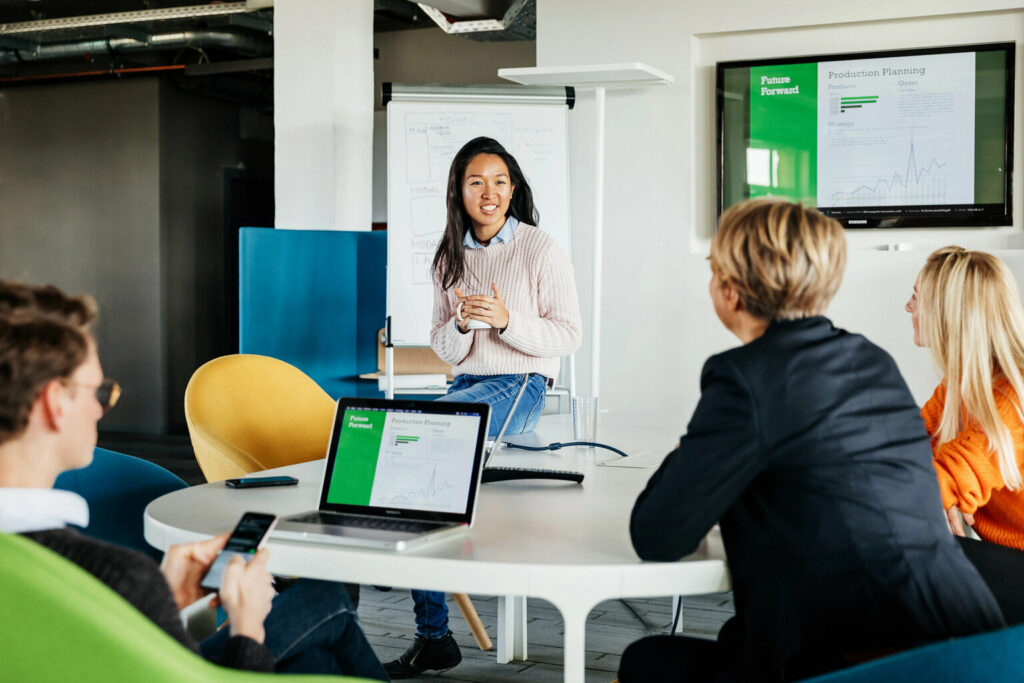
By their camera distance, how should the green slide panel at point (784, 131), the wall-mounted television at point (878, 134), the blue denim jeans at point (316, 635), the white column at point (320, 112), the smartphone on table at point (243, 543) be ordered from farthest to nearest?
the white column at point (320, 112)
the green slide panel at point (784, 131)
the wall-mounted television at point (878, 134)
the blue denim jeans at point (316, 635)
the smartphone on table at point (243, 543)

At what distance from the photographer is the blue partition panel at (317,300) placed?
527 centimetres

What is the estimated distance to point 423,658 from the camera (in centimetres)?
312

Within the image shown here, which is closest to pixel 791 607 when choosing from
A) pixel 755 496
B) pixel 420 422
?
pixel 755 496

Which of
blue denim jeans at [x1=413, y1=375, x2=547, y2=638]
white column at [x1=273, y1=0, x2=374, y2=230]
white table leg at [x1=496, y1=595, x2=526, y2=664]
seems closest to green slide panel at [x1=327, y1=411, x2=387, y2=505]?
blue denim jeans at [x1=413, y1=375, x2=547, y2=638]

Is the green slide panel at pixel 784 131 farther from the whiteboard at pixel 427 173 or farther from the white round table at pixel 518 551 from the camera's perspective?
the white round table at pixel 518 551

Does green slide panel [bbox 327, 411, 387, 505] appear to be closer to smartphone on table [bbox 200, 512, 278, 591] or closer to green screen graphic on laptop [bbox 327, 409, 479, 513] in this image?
green screen graphic on laptop [bbox 327, 409, 479, 513]

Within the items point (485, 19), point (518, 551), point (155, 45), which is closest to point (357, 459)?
point (518, 551)

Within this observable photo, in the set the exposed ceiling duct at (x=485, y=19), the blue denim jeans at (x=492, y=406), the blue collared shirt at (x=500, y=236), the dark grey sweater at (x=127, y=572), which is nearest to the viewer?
the dark grey sweater at (x=127, y=572)

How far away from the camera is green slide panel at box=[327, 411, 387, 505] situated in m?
1.88

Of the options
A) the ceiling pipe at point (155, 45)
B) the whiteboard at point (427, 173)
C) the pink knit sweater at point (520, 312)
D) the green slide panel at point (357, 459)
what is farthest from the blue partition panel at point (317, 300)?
the green slide panel at point (357, 459)

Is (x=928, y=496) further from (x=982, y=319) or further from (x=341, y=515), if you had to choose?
(x=341, y=515)

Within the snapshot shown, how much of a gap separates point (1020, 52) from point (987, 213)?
698 mm

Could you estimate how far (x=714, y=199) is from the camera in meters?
5.02

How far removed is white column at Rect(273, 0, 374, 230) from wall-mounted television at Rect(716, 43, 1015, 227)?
2060 millimetres
